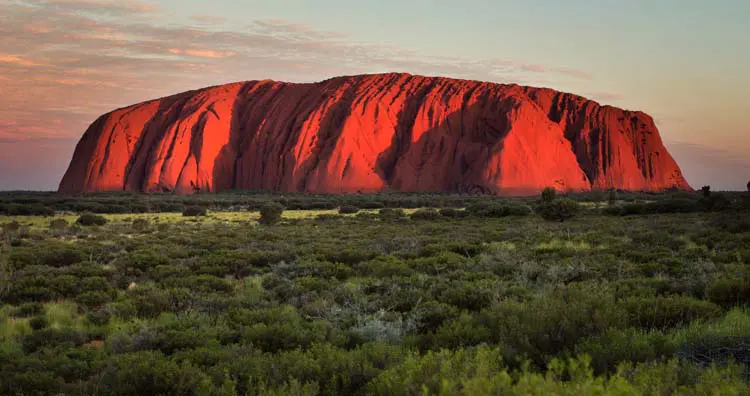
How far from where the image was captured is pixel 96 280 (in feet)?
35.3

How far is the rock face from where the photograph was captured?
82.1 metres

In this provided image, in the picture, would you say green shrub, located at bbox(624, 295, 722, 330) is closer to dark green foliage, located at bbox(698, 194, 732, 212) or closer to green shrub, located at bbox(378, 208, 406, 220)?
green shrub, located at bbox(378, 208, 406, 220)

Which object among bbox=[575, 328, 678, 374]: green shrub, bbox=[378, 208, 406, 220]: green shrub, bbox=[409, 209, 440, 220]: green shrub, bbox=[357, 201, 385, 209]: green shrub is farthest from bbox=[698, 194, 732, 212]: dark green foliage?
bbox=[575, 328, 678, 374]: green shrub

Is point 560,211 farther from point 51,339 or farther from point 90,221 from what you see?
point 51,339

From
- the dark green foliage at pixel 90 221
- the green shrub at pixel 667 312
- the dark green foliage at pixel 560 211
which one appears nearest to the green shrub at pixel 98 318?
the green shrub at pixel 667 312

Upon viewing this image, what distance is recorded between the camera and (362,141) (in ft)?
274

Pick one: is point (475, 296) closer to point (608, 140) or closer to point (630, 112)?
point (608, 140)

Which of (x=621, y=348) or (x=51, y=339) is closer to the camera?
(x=621, y=348)

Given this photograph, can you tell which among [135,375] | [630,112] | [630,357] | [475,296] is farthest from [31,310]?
[630,112]

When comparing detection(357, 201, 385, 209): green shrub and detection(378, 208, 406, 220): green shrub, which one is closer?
detection(378, 208, 406, 220): green shrub

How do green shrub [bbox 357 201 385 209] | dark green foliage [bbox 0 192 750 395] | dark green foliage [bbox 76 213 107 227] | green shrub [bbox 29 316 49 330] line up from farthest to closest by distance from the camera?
green shrub [bbox 357 201 385 209]
dark green foliage [bbox 76 213 107 227]
green shrub [bbox 29 316 49 330]
dark green foliage [bbox 0 192 750 395]

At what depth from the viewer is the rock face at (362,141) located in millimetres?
82125

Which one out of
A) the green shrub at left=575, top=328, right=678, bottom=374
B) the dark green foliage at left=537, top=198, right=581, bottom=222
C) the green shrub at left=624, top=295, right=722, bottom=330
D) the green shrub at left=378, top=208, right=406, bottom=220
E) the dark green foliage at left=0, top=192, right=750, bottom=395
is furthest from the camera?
the green shrub at left=378, top=208, right=406, bottom=220

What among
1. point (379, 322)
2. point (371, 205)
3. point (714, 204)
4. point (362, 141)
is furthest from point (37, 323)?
point (362, 141)
